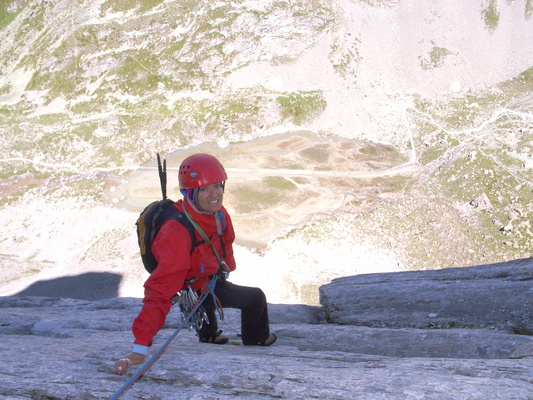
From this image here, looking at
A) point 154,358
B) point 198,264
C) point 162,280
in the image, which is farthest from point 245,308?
point 162,280

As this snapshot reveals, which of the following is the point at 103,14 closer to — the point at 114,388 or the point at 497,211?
the point at 497,211

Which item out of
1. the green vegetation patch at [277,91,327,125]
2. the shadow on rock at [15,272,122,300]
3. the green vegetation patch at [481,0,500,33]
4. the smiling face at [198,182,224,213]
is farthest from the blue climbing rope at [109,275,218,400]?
the green vegetation patch at [481,0,500,33]

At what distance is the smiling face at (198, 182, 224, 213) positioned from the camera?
7.55m

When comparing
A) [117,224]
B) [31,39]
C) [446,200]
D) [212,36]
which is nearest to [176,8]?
[212,36]

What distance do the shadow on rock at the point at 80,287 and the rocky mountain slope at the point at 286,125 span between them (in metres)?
0.91

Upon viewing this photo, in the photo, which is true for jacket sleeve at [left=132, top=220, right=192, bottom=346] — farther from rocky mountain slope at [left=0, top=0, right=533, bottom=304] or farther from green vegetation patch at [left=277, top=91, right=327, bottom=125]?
green vegetation patch at [left=277, top=91, right=327, bottom=125]

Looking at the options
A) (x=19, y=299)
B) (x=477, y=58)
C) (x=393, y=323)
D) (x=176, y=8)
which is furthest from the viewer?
(x=176, y=8)

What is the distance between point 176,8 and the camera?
5734cm

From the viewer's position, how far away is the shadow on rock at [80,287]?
107ft

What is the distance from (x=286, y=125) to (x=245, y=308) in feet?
132

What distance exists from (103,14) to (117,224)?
125 feet

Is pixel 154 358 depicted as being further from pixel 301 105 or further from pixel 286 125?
pixel 301 105

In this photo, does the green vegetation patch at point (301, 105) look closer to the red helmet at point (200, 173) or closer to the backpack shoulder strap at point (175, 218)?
the red helmet at point (200, 173)

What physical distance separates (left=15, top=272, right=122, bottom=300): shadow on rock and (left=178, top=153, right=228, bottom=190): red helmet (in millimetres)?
28057
